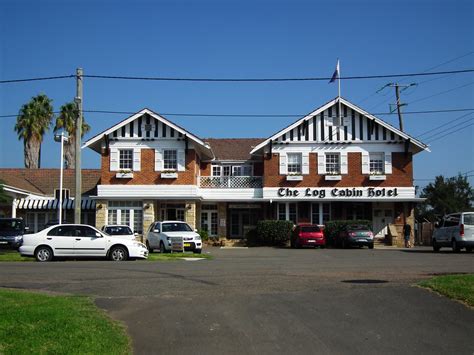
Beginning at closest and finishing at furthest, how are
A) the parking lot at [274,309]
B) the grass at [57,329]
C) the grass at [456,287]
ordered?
the grass at [57,329]
the parking lot at [274,309]
the grass at [456,287]

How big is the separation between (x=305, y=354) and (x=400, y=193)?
107ft

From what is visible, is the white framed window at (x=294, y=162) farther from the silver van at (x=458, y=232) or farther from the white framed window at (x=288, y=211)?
the silver van at (x=458, y=232)

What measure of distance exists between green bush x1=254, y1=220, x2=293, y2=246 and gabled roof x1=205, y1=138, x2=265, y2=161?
6.73 meters

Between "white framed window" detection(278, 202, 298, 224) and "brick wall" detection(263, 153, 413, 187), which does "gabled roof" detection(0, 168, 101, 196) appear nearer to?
"brick wall" detection(263, 153, 413, 187)

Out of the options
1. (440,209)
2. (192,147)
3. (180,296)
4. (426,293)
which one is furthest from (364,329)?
(440,209)

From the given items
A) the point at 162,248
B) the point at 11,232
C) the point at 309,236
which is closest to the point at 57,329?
the point at 162,248

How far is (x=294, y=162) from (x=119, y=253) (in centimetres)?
1947

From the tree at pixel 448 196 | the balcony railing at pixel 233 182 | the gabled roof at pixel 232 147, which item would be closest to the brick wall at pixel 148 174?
the balcony railing at pixel 233 182

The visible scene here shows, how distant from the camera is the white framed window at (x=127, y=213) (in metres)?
37.7

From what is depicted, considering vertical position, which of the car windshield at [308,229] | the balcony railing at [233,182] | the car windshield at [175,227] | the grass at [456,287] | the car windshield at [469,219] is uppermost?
the balcony railing at [233,182]

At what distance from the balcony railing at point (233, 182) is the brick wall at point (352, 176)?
1.17 metres

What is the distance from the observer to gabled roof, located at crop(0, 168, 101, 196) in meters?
43.8

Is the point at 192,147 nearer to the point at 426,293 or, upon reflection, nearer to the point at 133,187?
the point at 133,187

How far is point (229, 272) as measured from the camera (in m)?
16.7
